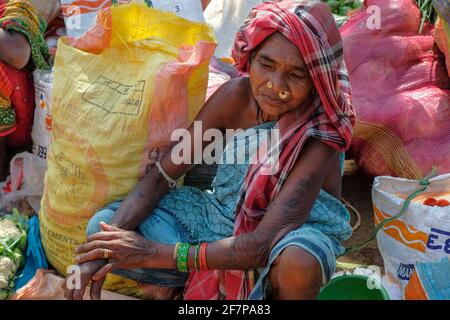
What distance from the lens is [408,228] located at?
99.2 inches

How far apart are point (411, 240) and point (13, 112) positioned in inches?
70.1

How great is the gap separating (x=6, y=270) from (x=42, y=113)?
81 centimetres

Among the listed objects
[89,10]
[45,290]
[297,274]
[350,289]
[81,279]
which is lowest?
[45,290]

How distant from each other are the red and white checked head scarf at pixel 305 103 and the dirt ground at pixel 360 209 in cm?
79

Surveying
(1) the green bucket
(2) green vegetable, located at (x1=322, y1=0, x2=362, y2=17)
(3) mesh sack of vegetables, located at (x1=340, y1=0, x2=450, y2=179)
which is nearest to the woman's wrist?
(1) the green bucket

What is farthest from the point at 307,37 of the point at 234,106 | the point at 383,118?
the point at 383,118

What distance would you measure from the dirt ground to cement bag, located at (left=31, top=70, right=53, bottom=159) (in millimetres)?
1354

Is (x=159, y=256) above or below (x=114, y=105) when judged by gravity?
below

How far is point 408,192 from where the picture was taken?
2.64 m

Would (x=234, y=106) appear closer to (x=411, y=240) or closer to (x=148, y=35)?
(x=148, y=35)

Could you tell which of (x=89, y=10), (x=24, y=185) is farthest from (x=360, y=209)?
(x=89, y=10)

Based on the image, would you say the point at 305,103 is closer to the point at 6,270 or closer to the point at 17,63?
the point at 6,270
